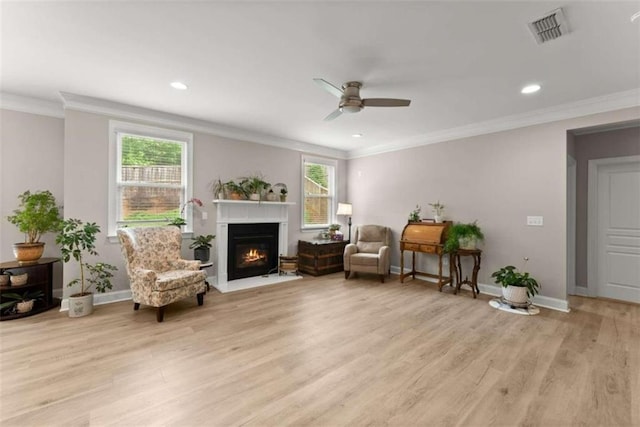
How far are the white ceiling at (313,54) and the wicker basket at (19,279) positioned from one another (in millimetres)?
2208

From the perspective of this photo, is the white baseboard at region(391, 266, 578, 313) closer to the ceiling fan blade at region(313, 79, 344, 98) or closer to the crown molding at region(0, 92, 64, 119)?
the ceiling fan blade at region(313, 79, 344, 98)

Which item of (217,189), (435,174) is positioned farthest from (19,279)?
(435,174)

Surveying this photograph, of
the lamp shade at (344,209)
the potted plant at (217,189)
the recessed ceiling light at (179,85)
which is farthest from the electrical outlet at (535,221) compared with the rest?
the recessed ceiling light at (179,85)

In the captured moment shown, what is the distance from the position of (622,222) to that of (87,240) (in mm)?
7110

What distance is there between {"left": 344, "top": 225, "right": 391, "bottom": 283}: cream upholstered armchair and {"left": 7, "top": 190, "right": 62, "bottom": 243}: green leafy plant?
421 cm

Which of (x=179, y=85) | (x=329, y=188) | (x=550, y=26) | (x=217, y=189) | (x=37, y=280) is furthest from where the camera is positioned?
(x=329, y=188)

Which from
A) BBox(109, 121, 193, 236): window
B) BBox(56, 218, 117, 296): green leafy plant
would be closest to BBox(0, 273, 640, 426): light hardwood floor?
BBox(56, 218, 117, 296): green leafy plant

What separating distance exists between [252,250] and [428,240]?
3109mm

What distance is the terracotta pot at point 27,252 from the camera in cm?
323

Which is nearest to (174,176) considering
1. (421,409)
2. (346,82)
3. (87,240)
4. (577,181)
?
(87,240)

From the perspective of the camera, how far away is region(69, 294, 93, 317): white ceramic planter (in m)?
3.15

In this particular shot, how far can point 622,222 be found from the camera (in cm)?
390

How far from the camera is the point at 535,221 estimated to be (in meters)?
3.83

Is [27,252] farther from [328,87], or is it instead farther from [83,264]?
[328,87]
